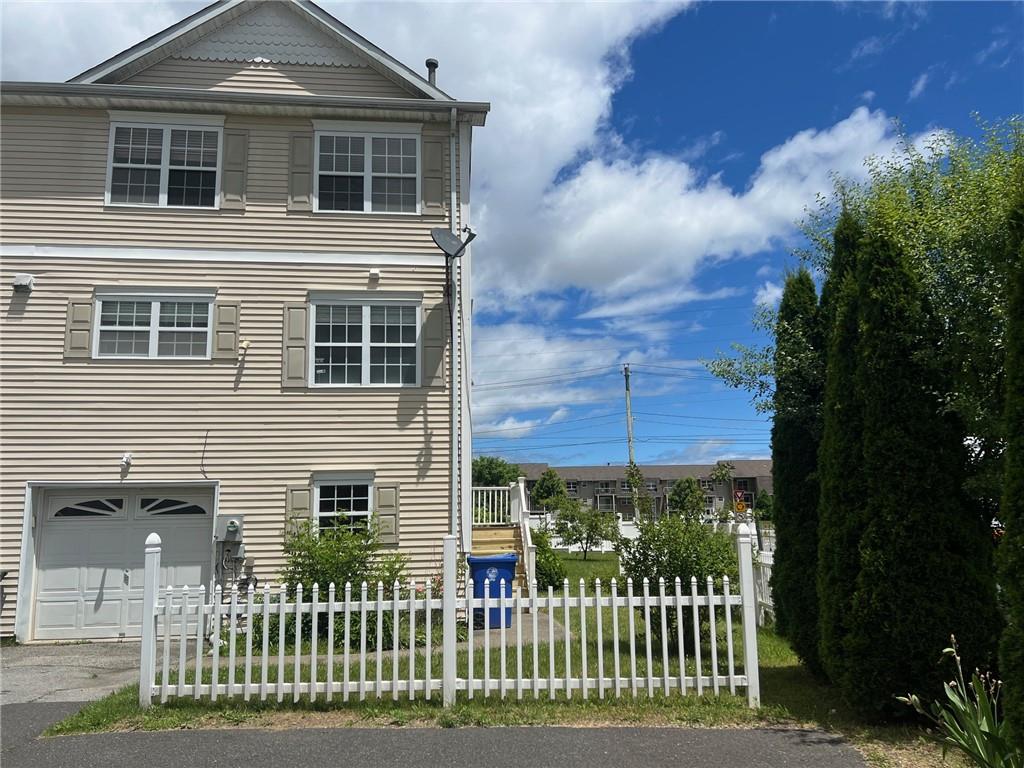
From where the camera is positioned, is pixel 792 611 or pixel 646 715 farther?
pixel 792 611

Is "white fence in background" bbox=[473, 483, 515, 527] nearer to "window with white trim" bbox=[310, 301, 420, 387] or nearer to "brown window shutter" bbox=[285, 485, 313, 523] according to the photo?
"window with white trim" bbox=[310, 301, 420, 387]

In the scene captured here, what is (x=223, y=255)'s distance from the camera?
10.8 meters

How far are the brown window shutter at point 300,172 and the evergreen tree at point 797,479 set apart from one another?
761cm

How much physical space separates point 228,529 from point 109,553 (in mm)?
1904

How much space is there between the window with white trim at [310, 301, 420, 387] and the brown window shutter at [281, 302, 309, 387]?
0.13 meters

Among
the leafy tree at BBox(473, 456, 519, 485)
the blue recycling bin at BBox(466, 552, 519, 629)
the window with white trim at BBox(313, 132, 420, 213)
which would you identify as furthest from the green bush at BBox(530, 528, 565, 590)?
the leafy tree at BBox(473, 456, 519, 485)

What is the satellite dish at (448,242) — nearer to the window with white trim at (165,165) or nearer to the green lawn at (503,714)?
the window with white trim at (165,165)

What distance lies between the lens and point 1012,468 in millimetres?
4117

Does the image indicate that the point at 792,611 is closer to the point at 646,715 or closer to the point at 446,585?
the point at 646,715

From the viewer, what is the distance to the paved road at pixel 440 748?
4598 mm

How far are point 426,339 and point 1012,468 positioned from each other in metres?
8.20

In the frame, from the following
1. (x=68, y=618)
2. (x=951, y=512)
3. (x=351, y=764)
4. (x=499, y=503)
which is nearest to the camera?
(x=351, y=764)

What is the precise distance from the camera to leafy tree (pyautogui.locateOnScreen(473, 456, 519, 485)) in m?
55.1

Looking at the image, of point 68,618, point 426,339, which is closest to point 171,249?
point 426,339
